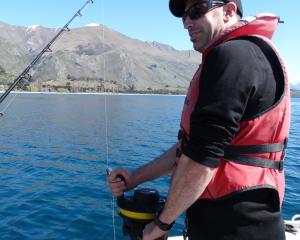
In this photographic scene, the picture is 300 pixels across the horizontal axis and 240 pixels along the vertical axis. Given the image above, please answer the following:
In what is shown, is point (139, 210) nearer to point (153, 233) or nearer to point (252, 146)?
point (153, 233)

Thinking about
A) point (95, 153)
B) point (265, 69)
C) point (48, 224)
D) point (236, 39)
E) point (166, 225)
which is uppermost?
point (236, 39)

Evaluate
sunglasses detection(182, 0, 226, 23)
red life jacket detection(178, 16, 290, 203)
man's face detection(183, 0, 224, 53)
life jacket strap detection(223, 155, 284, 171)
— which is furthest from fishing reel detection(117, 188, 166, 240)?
sunglasses detection(182, 0, 226, 23)

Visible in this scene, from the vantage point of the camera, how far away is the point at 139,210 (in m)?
3.21

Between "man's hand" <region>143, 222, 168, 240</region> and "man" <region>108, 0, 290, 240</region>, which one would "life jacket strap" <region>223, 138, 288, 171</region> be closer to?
"man" <region>108, 0, 290, 240</region>

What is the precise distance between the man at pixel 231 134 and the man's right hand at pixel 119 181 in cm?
75

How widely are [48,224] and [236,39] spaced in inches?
499

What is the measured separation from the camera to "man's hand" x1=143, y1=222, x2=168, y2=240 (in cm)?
286

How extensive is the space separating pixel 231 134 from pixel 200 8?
→ 1.10 meters

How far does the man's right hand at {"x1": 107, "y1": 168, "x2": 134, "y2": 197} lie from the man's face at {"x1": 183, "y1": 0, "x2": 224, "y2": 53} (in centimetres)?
152

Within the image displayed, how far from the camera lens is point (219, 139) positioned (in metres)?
2.40

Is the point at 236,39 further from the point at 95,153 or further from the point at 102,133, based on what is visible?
the point at 102,133

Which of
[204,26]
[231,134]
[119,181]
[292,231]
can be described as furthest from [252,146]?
[292,231]

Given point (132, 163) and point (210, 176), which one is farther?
point (132, 163)

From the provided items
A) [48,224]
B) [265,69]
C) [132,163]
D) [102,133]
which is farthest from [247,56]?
[102,133]
